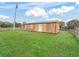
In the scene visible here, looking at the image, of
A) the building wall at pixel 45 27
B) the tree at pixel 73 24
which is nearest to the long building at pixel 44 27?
the building wall at pixel 45 27

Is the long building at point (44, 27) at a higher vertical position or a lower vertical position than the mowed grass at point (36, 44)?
higher

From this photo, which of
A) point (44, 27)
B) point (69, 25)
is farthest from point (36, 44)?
point (69, 25)

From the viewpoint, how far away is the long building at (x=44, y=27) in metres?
1.63

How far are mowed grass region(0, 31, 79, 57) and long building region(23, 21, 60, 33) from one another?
0.04 m

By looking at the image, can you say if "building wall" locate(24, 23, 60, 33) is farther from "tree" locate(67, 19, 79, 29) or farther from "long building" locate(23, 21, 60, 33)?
"tree" locate(67, 19, 79, 29)

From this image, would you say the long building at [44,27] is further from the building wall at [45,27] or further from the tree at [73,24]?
the tree at [73,24]

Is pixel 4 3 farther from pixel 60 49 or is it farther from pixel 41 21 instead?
pixel 60 49

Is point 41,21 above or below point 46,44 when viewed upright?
above

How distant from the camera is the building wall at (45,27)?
5.35ft

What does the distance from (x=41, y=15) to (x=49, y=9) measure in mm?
97

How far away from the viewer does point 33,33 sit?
164 cm

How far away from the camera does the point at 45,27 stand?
1653mm

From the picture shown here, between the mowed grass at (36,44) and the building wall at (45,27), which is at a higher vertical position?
the building wall at (45,27)

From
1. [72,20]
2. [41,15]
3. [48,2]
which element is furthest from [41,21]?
[72,20]
